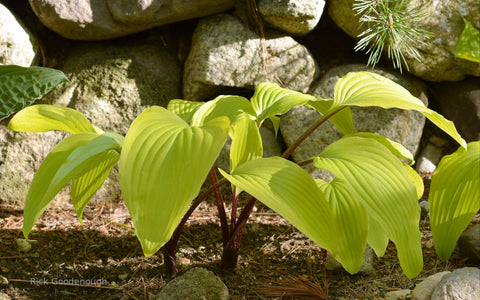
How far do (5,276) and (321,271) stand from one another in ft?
2.99

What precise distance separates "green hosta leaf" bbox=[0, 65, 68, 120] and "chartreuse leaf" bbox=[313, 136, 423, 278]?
0.64 m

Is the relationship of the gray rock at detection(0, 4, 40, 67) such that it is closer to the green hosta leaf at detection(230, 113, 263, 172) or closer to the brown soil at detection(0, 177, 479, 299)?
the brown soil at detection(0, 177, 479, 299)

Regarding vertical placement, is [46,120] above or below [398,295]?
above

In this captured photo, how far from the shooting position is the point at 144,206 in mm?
775

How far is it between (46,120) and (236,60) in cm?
85

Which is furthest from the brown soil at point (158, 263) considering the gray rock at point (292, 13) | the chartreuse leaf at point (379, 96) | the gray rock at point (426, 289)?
the gray rock at point (292, 13)

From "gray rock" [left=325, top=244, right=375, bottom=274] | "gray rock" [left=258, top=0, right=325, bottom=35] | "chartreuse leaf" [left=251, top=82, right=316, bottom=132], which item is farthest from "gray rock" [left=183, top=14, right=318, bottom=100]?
"gray rock" [left=325, top=244, right=375, bottom=274]

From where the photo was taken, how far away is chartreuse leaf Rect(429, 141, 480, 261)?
1.03m

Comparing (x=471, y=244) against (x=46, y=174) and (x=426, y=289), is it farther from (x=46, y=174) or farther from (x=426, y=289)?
(x=46, y=174)

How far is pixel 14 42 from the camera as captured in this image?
1665mm

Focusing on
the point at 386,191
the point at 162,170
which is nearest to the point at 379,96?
the point at 386,191

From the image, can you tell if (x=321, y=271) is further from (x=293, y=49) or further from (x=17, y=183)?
(x=17, y=183)

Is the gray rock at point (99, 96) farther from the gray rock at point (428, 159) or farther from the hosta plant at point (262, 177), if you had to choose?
the gray rock at point (428, 159)

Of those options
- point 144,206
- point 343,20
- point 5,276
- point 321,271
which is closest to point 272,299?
point 321,271
